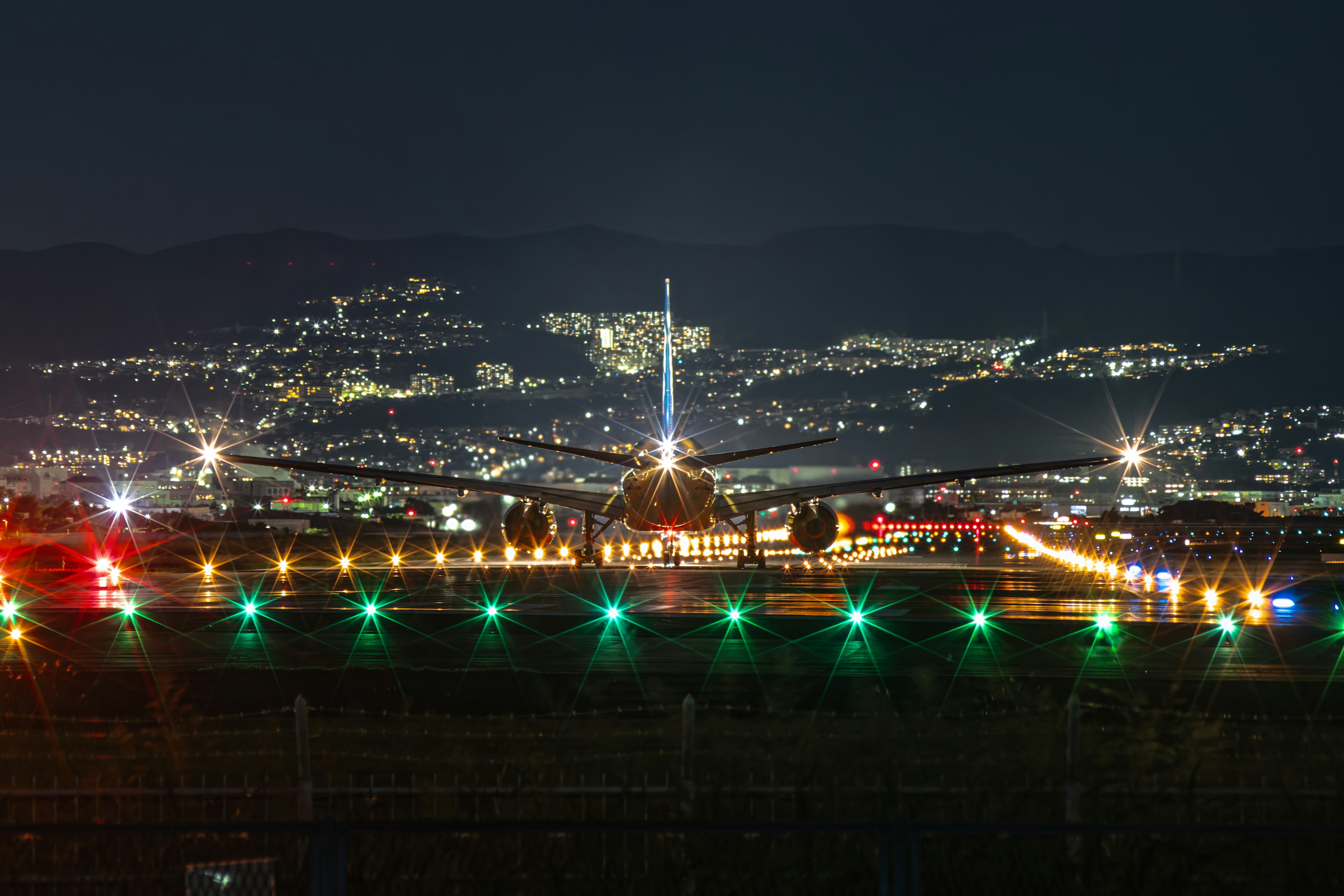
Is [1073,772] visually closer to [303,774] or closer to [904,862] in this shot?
[904,862]

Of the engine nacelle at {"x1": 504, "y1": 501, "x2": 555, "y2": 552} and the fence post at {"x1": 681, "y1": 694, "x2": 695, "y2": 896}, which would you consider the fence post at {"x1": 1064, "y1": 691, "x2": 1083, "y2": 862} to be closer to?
the fence post at {"x1": 681, "y1": 694, "x2": 695, "y2": 896}

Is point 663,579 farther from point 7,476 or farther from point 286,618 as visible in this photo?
point 7,476

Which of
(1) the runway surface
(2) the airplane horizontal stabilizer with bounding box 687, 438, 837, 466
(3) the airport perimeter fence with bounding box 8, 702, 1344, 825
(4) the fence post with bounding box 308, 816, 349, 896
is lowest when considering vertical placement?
(3) the airport perimeter fence with bounding box 8, 702, 1344, 825

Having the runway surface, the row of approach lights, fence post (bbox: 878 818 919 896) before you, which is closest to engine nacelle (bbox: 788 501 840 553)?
the runway surface

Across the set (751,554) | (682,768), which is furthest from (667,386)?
(682,768)

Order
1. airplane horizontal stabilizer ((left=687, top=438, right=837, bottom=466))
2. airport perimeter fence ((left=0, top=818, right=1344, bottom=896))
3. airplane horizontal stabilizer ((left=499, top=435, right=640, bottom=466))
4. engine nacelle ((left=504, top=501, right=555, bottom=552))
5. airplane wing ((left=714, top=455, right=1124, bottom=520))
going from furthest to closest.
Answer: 1. engine nacelle ((left=504, top=501, right=555, bottom=552))
2. airplane wing ((left=714, top=455, right=1124, bottom=520))
3. airplane horizontal stabilizer ((left=687, top=438, right=837, bottom=466))
4. airplane horizontal stabilizer ((left=499, top=435, right=640, bottom=466))
5. airport perimeter fence ((left=0, top=818, right=1344, bottom=896))

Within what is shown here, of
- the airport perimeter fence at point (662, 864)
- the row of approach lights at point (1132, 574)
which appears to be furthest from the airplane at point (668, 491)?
the airport perimeter fence at point (662, 864)

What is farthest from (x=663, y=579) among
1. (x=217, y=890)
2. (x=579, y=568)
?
(x=217, y=890)
